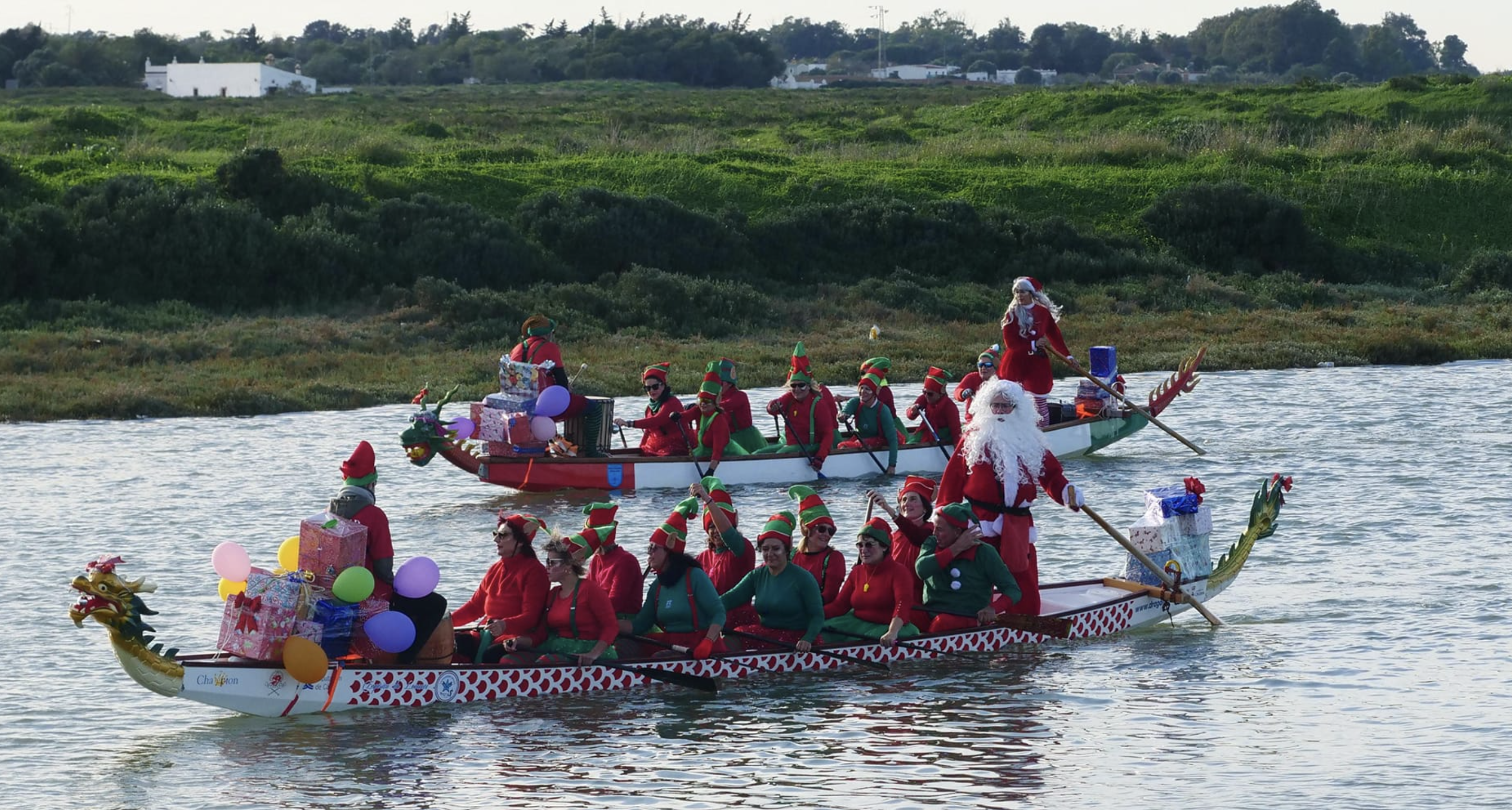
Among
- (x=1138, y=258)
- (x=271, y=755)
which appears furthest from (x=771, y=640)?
(x=1138, y=258)

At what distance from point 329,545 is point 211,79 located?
268ft

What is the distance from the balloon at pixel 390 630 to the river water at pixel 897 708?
1.71 feet

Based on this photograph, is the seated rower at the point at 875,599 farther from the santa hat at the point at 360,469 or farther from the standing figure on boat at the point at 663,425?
the standing figure on boat at the point at 663,425

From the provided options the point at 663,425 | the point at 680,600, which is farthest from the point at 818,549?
the point at 663,425

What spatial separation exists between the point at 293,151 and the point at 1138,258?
1745cm

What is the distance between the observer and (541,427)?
18391 millimetres

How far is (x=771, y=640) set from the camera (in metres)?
11.9

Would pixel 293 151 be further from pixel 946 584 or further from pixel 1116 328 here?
pixel 946 584

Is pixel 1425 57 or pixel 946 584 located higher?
pixel 1425 57

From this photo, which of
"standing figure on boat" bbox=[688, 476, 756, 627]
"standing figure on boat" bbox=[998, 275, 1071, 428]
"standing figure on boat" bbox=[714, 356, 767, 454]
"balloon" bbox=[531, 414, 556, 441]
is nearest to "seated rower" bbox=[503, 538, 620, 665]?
"standing figure on boat" bbox=[688, 476, 756, 627]

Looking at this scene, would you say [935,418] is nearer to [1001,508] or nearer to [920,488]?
[920,488]

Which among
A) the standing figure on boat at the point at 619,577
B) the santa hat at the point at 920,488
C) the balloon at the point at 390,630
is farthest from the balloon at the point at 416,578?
the santa hat at the point at 920,488

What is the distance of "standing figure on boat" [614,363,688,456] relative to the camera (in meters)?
18.8

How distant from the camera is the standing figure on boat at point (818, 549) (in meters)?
11.9
